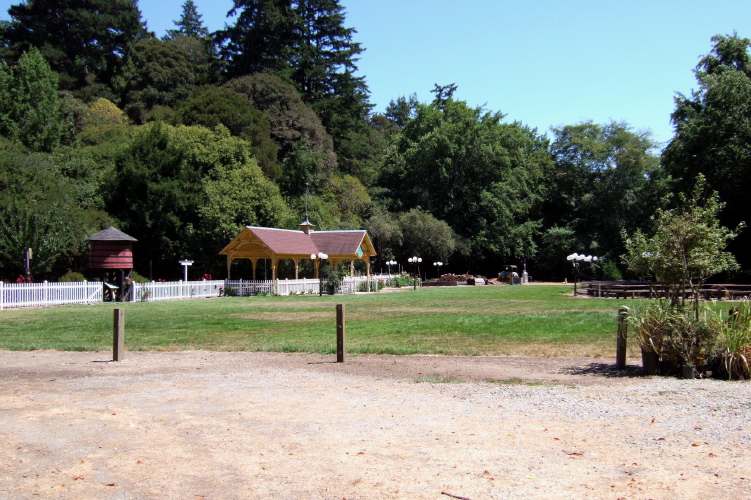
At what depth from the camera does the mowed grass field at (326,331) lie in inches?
530

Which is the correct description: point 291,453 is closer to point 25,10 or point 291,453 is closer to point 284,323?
point 284,323

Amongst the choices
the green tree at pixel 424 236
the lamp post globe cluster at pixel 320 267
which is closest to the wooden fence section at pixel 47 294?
the lamp post globe cluster at pixel 320 267

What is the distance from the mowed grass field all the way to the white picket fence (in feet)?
9.32

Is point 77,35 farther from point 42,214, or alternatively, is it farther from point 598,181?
point 598,181

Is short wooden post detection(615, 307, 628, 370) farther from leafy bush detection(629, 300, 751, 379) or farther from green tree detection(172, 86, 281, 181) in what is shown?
green tree detection(172, 86, 281, 181)

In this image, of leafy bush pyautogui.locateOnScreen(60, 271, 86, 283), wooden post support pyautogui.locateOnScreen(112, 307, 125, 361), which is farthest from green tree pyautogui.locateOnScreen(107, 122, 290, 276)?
wooden post support pyautogui.locateOnScreen(112, 307, 125, 361)

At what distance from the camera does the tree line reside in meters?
39.8

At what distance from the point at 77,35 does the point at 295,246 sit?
40139 millimetres

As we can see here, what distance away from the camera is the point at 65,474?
532 centimetres

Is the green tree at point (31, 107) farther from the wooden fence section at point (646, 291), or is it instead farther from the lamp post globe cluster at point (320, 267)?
the wooden fence section at point (646, 291)

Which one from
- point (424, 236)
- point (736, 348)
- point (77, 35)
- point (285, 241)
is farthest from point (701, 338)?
point (77, 35)

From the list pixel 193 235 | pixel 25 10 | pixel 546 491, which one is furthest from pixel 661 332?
pixel 25 10

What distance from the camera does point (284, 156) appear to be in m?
60.5

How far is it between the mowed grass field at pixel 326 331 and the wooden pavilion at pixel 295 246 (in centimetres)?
1578
